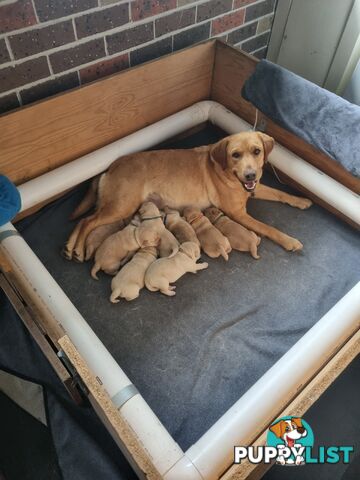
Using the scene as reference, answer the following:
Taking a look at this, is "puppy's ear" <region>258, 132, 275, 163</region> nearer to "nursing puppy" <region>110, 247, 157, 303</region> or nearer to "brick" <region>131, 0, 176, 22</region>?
"nursing puppy" <region>110, 247, 157, 303</region>

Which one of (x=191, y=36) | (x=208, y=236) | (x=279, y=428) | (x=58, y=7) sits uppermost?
(x=58, y=7)

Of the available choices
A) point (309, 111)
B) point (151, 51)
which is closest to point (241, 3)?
point (151, 51)

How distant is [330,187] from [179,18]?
4.46 ft

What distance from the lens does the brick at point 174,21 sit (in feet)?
7.34

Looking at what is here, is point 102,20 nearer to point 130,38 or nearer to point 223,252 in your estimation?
point 130,38

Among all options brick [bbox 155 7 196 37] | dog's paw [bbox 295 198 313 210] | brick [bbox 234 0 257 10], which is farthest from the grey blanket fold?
brick [bbox 234 0 257 10]

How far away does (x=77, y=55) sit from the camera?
78.8 inches

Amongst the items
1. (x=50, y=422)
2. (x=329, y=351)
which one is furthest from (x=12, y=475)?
(x=329, y=351)

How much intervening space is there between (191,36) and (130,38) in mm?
495

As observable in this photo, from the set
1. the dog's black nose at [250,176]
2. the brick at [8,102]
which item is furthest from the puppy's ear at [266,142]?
the brick at [8,102]

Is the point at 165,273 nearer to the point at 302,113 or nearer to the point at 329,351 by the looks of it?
the point at 329,351

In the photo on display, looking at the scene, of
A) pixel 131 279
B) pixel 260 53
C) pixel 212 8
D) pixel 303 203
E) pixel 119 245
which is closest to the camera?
pixel 131 279

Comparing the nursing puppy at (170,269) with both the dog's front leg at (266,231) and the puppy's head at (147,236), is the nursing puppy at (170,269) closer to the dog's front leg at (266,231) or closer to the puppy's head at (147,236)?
the puppy's head at (147,236)

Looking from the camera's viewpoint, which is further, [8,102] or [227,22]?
[227,22]
